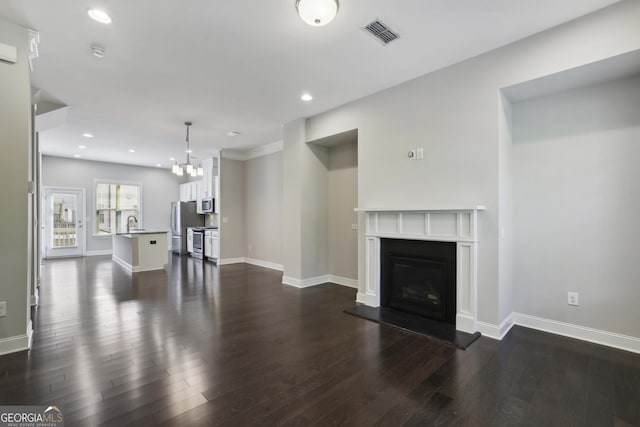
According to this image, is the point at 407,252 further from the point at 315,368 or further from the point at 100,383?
the point at 100,383

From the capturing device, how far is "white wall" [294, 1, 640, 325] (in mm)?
2520

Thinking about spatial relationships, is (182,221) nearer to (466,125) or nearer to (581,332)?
(466,125)

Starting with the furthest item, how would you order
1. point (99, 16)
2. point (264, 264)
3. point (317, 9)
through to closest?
point (264, 264) → point (99, 16) → point (317, 9)

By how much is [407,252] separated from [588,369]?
188cm

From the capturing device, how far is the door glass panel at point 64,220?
843 cm

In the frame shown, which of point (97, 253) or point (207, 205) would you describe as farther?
point (97, 253)

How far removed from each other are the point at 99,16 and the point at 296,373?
341 cm

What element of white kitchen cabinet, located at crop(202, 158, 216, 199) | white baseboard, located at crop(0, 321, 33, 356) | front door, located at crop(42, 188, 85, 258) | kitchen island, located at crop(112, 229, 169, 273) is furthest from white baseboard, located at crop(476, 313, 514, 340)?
front door, located at crop(42, 188, 85, 258)

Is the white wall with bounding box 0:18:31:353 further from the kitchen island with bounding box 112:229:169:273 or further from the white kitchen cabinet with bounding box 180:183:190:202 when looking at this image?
the white kitchen cabinet with bounding box 180:183:190:202

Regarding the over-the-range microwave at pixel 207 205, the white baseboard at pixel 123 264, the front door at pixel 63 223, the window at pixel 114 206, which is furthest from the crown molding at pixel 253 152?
the front door at pixel 63 223

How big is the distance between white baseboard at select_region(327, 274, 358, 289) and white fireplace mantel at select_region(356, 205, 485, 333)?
1.05m

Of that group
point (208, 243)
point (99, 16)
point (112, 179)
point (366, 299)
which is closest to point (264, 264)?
point (208, 243)

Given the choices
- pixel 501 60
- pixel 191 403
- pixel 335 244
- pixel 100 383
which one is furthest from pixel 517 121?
pixel 100 383

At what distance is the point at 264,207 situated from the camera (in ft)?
23.9
